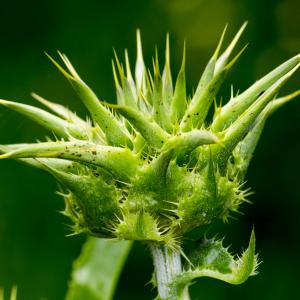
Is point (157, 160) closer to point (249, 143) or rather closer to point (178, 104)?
point (178, 104)

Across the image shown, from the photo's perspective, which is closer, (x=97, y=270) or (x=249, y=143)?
(x=249, y=143)

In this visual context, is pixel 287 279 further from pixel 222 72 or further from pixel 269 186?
pixel 222 72

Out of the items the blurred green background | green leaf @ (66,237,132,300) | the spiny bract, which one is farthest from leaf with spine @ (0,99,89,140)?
the blurred green background

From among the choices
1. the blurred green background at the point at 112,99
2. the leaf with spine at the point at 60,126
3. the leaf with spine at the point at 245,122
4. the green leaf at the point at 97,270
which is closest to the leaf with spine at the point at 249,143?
the leaf with spine at the point at 245,122

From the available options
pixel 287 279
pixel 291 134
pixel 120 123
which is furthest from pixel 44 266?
pixel 120 123

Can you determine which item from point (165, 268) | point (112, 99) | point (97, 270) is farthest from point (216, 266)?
point (112, 99)

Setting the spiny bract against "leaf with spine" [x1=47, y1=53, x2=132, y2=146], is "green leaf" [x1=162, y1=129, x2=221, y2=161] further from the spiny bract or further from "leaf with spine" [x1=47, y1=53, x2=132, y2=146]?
"leaf with spine" [x1=47, y1=53, x2=132, y2=146]

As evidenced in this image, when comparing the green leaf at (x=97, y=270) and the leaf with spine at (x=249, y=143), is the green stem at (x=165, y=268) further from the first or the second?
the green leaf at (x=97, y=270)
